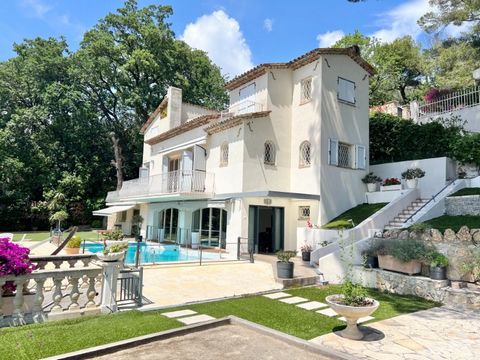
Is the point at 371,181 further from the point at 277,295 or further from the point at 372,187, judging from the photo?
the point at 277,295

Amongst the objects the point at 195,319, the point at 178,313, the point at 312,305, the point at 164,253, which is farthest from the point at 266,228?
the point at 195,319

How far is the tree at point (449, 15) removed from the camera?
2228 cm

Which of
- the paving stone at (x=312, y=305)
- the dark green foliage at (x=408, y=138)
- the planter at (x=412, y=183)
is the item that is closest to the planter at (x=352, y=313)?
the paving stone at (x=312, y=305)

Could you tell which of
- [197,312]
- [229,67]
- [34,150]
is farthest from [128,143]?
[197,312]

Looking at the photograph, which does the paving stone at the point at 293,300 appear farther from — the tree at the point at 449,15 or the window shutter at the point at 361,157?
the tree at the point at 449,15

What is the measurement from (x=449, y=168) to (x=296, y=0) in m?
12.3

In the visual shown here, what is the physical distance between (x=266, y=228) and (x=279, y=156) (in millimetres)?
4622

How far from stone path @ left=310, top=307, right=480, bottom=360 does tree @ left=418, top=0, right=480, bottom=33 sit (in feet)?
67.6

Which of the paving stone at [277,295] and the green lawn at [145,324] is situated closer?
the green lawn at [145,324]

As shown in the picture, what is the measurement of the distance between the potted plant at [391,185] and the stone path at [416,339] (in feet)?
39.6

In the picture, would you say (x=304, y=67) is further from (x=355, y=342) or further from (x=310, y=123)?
(x=355, y=342)

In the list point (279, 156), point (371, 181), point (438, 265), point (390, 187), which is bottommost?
point (438, 265)

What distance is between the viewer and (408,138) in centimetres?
2273

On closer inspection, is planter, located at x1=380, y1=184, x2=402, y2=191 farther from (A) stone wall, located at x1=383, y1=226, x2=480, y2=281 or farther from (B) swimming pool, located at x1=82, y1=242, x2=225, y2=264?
(B) swimming pool, located at x1=82, y1=242, x2=225, y2=264
